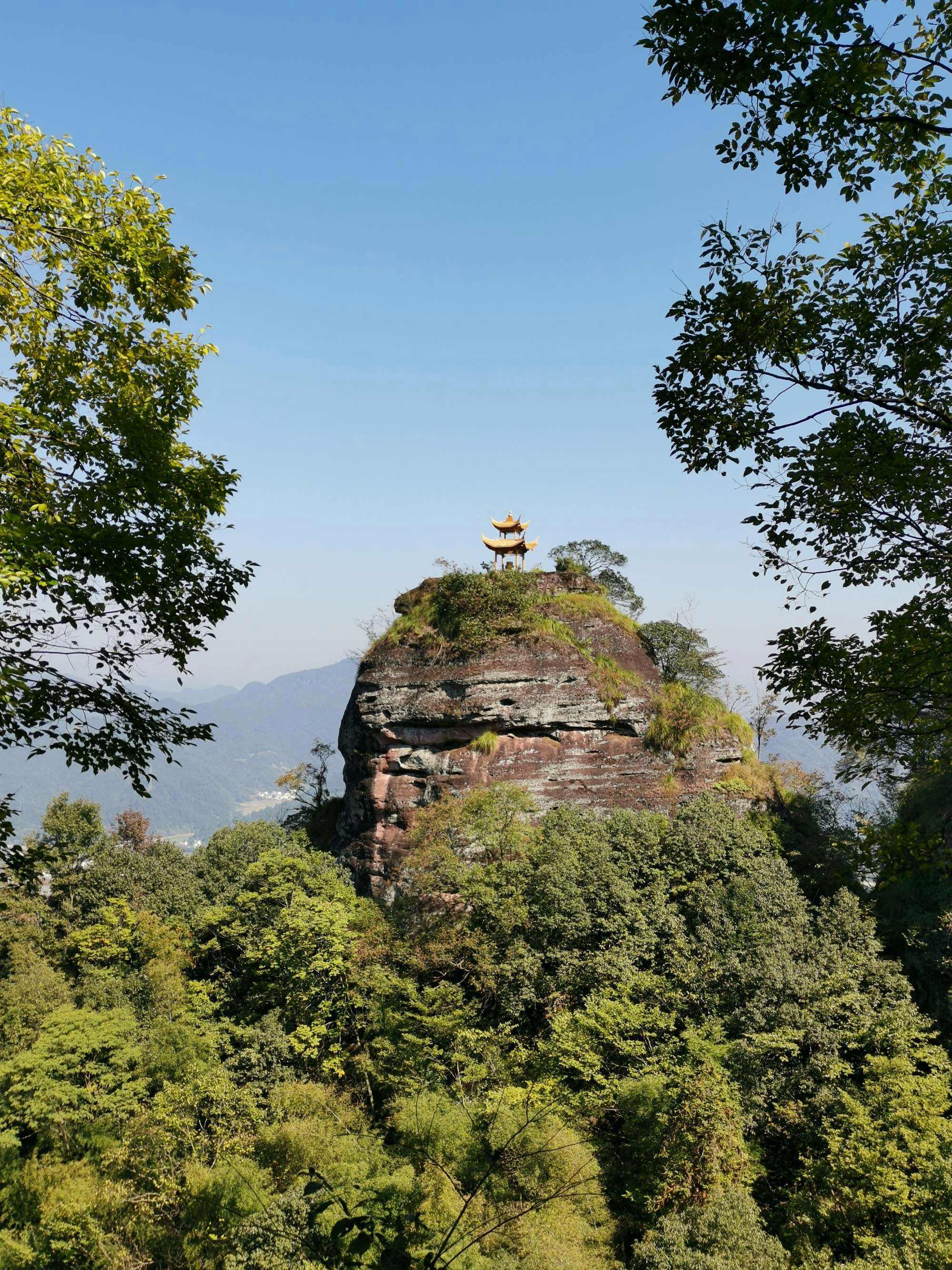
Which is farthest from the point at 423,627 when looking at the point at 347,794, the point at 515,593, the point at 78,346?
the point at 78,346

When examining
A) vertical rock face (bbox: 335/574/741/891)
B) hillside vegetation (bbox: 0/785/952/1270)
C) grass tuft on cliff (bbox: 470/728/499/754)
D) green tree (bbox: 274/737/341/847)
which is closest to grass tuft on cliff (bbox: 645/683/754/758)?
vertical rock face (bbox: 335/574/741/891)

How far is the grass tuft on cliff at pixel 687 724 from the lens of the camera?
20734 millimetres

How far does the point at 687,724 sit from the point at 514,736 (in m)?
5.29

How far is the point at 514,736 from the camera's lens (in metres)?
21.6

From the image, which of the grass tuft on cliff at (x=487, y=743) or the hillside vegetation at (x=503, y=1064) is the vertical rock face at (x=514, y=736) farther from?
the hillside vegetation at (x=503, y=1064)

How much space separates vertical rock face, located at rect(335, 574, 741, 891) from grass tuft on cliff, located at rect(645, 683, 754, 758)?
25cm

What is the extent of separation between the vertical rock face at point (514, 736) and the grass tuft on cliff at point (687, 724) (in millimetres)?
252

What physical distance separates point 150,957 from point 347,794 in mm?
7282

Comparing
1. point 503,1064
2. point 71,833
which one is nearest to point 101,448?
point 503,1064

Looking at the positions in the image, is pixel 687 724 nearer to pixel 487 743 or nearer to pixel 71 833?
pixel 487 743

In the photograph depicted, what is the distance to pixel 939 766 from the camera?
5977 millimetres

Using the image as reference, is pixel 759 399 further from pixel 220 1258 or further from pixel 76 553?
pixel 220 1258

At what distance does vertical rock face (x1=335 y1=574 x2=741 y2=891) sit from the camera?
67.8ft

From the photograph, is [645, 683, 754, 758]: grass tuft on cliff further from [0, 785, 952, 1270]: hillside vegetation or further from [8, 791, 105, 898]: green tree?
[8, 791, 105, 898]: green tree
